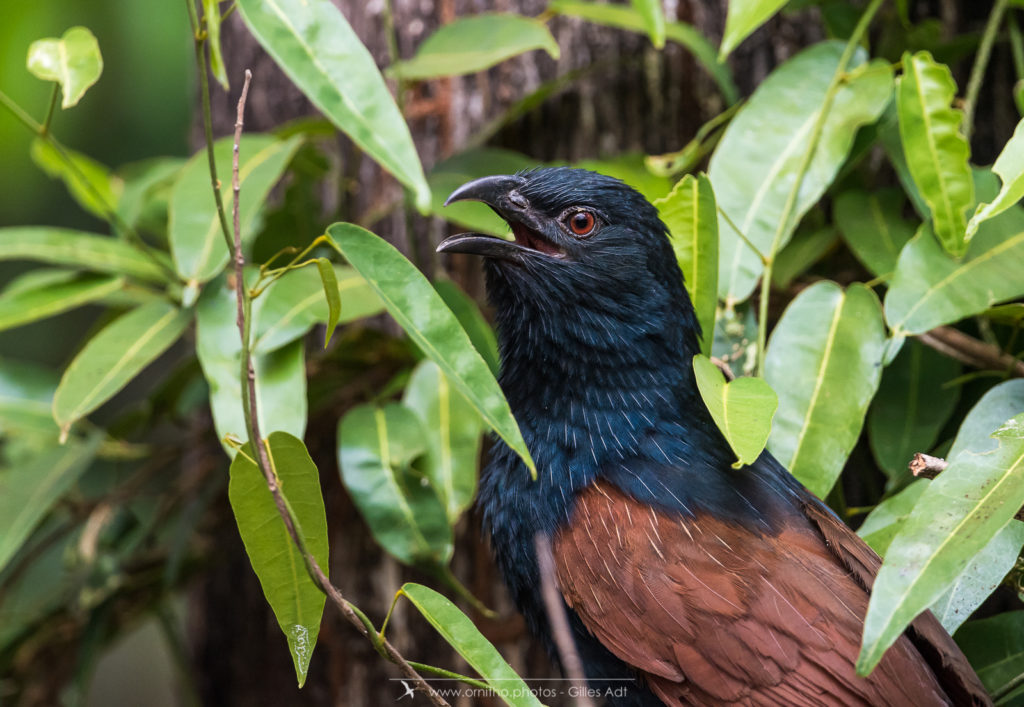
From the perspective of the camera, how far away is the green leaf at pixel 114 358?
6.20 feet

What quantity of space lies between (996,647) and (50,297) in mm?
2202

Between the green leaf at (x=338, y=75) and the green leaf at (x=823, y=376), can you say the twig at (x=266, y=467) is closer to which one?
the green leaf at (x=338, y=75)

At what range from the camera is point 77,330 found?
505cm

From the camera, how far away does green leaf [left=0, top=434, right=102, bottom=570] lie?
83.0 inches

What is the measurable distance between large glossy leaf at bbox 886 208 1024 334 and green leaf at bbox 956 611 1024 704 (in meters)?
0.57

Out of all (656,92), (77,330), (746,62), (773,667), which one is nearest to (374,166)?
(656,92)

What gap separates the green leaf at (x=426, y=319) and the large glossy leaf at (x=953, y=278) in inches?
36.6

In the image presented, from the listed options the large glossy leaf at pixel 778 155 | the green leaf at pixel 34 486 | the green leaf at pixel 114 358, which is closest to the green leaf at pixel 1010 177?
the large glossy leaf at pixel 778 155

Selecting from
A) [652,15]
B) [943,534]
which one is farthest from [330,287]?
[652,15]

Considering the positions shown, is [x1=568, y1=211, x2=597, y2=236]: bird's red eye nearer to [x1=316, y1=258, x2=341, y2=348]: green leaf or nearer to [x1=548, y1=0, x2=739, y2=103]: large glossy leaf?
[x1=548, y1=0, x2=739, y2=103]: large glossy leaf

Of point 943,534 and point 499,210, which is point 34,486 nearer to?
point 499,210

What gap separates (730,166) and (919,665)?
3.51 feet

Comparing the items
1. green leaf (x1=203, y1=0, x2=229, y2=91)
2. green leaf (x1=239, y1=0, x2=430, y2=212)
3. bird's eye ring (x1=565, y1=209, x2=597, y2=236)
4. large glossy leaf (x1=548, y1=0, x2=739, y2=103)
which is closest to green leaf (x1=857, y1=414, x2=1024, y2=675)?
green leaf (x1=239, y1=0, x2=430, y2=212)

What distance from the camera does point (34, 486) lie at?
222cm
